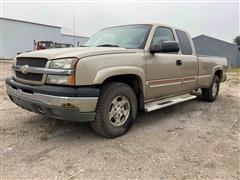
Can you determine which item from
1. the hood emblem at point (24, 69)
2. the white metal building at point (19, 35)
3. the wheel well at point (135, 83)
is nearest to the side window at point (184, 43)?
the wheel well at point (135, 83)

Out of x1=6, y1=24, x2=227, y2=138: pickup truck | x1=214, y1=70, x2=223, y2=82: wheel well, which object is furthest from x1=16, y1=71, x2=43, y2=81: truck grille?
x1=214, y1=70, x2=223, y2=82: wheel well

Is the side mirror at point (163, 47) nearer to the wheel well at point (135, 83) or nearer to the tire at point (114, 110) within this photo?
the wheel well at point (135, 83)

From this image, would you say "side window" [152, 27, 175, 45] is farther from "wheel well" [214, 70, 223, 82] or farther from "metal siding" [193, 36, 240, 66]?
"metal siding" [193, 36, 240, 66]

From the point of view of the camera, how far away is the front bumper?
3.20m

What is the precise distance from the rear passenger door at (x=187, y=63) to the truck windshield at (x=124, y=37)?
1180mm

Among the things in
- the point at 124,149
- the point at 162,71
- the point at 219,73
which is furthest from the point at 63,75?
the point at 219,73

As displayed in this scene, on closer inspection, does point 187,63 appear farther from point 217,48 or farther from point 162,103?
point 217,48

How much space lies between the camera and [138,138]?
387 centimetres

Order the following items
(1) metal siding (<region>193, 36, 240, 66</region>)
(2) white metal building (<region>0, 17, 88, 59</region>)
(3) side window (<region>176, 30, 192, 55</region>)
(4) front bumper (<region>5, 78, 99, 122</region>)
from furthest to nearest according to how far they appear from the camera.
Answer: (1) metal siding (<region>193, 36, 240, 66</region>)
(2) white metal building (<region>0, 17, 88, 59</region>)
(3) side window (<region>176, 30, 192, 55</region>)
(4) front bumper (<region>5, 78, 99, 122</region>)

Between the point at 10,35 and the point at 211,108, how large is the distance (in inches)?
1255

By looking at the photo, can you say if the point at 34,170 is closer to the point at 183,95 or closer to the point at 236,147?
the point at 236,147

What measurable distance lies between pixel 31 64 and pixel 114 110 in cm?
138

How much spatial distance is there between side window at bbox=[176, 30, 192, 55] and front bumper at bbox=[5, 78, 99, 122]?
285 centimetres

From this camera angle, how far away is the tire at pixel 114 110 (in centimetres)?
357
